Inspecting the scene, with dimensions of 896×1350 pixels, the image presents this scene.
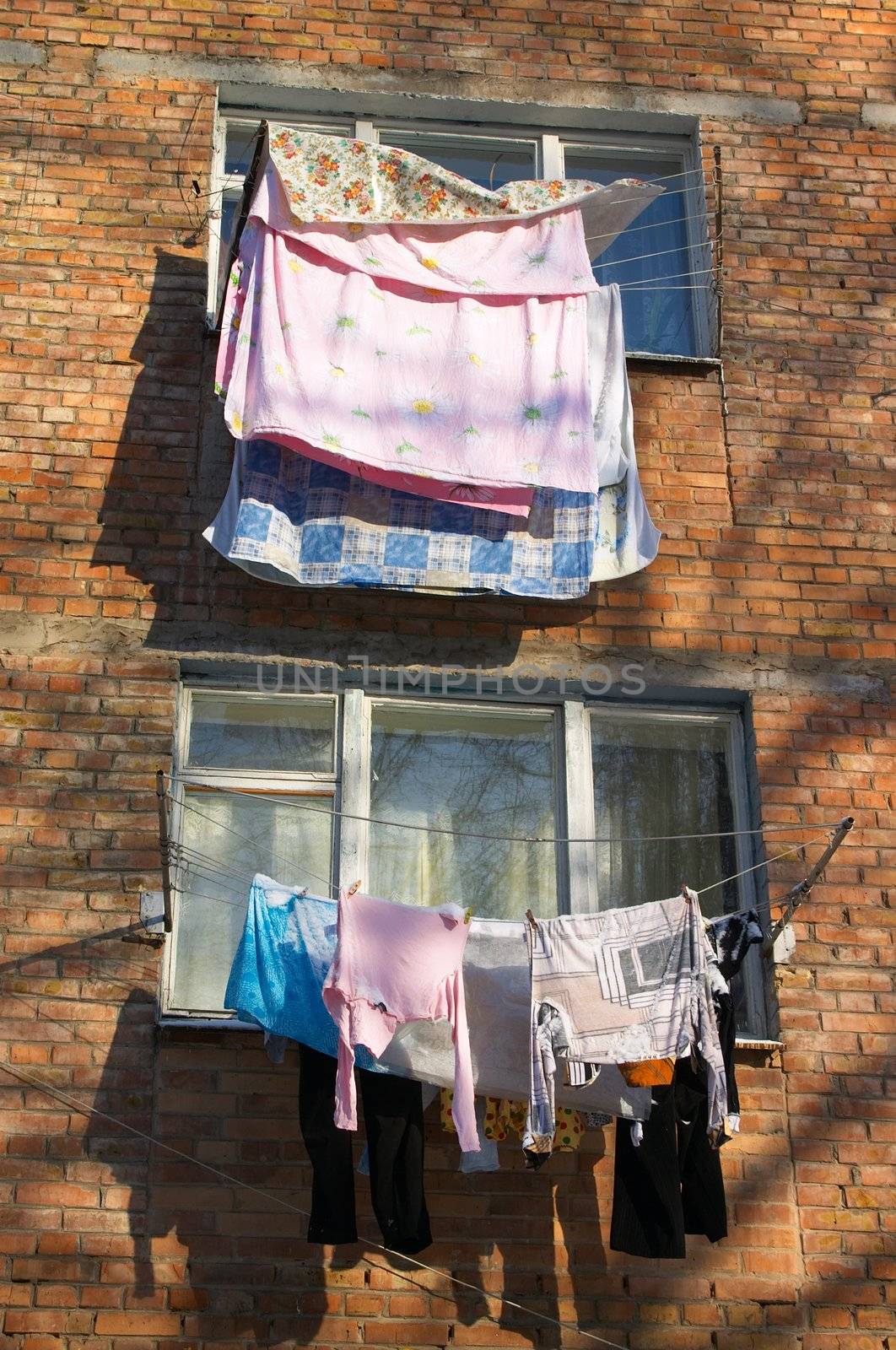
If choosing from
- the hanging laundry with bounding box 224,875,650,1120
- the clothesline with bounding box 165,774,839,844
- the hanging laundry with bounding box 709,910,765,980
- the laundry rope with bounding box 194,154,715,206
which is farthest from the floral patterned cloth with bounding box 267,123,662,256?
the hanging laundry with bounding box 709,910,765,980

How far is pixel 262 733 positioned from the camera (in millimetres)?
6770

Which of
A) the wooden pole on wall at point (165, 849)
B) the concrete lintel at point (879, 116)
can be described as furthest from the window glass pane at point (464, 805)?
the concrete lintel at point (879, 116)

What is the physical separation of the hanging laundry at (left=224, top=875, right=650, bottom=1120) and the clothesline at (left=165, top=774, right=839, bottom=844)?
66 centimetres

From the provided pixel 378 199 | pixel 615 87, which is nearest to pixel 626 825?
pixel 378 199

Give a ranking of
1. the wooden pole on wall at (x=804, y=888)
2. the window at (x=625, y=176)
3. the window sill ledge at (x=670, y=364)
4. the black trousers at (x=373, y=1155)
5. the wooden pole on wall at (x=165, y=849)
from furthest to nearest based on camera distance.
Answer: the window at (x=625, y=176) → the window sill ledge at (x=670, y=364) → the wooden pole on wall at (x=804, y=888) → the wooden pole on wall at (x=165, y=849) → the black trousers at (x=373, y=1155)

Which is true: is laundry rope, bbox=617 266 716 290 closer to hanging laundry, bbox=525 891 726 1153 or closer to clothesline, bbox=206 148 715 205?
clothesline, bbox=206 148 715 205

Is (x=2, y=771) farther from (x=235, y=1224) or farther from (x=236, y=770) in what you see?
(x=235, y=1224)

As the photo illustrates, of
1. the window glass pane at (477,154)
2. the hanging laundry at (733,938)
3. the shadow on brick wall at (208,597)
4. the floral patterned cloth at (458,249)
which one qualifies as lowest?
the hanging laundry at (733,938)

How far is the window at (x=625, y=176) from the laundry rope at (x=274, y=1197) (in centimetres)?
398

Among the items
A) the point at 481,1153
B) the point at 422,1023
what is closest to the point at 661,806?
the point at 422,1023

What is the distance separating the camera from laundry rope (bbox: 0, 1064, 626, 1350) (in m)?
5.76

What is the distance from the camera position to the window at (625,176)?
786cm

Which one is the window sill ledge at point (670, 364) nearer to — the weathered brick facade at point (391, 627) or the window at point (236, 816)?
the weathered brick facade at point (391, 627)

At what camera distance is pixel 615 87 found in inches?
318
